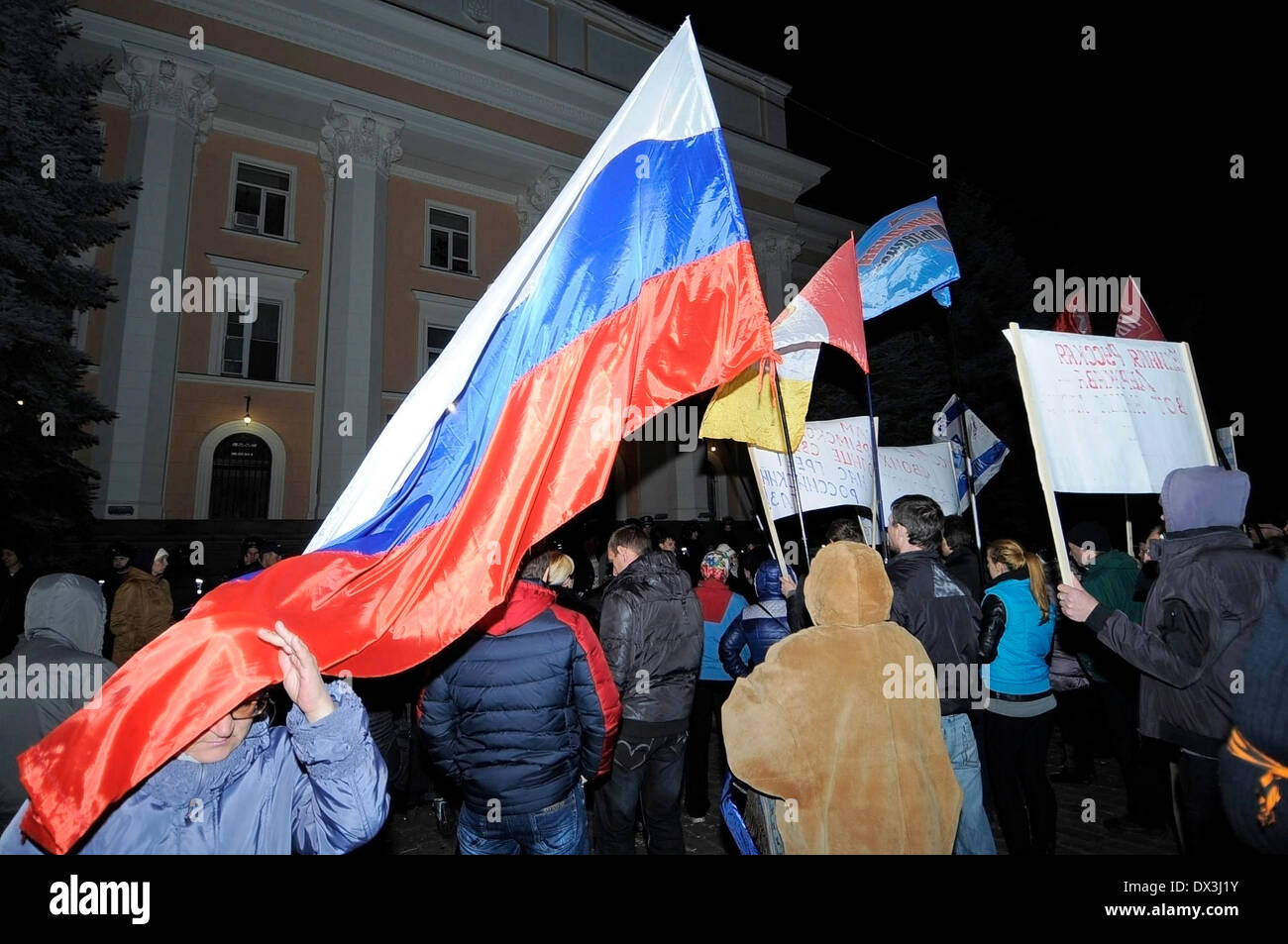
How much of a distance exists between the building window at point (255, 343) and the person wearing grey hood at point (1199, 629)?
18831mm

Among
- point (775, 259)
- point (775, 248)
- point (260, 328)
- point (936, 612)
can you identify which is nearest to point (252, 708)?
point (936, 612)

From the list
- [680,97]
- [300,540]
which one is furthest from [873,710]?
[300,540]

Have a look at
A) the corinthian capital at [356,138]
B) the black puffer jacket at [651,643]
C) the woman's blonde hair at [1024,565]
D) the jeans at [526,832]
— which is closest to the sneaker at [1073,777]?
the woman's blonde hair at [1024,565]

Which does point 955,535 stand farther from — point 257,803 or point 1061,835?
point 257,803

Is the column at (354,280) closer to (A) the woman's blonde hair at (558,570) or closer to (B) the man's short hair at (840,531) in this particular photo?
(A) the woman's blonde hair at (558,570)

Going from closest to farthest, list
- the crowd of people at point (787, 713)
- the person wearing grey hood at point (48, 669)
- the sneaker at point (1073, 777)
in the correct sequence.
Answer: the crowd of people at point (787, 713) < the person wearing grey hood at point (48, 669) < the sneaker at point (1073, 777)

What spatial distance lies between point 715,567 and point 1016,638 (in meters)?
2.36

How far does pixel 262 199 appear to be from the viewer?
18000 mm

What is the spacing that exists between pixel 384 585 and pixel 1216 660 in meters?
3.18

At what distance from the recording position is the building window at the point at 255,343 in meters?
17.5

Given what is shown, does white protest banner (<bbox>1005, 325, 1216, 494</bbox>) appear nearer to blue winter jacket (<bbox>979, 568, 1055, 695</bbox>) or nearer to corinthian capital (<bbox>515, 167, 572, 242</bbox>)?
blue winter jacket (<bbox>979, 568, 1055, 695</bbox>)

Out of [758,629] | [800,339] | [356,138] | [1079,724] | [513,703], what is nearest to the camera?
[513,703]

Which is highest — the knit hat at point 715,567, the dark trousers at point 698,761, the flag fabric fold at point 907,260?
the flag fabric fold at point 907,260

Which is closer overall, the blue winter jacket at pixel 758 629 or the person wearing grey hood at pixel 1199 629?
the person wearing grey hood at pixel 1199 629
